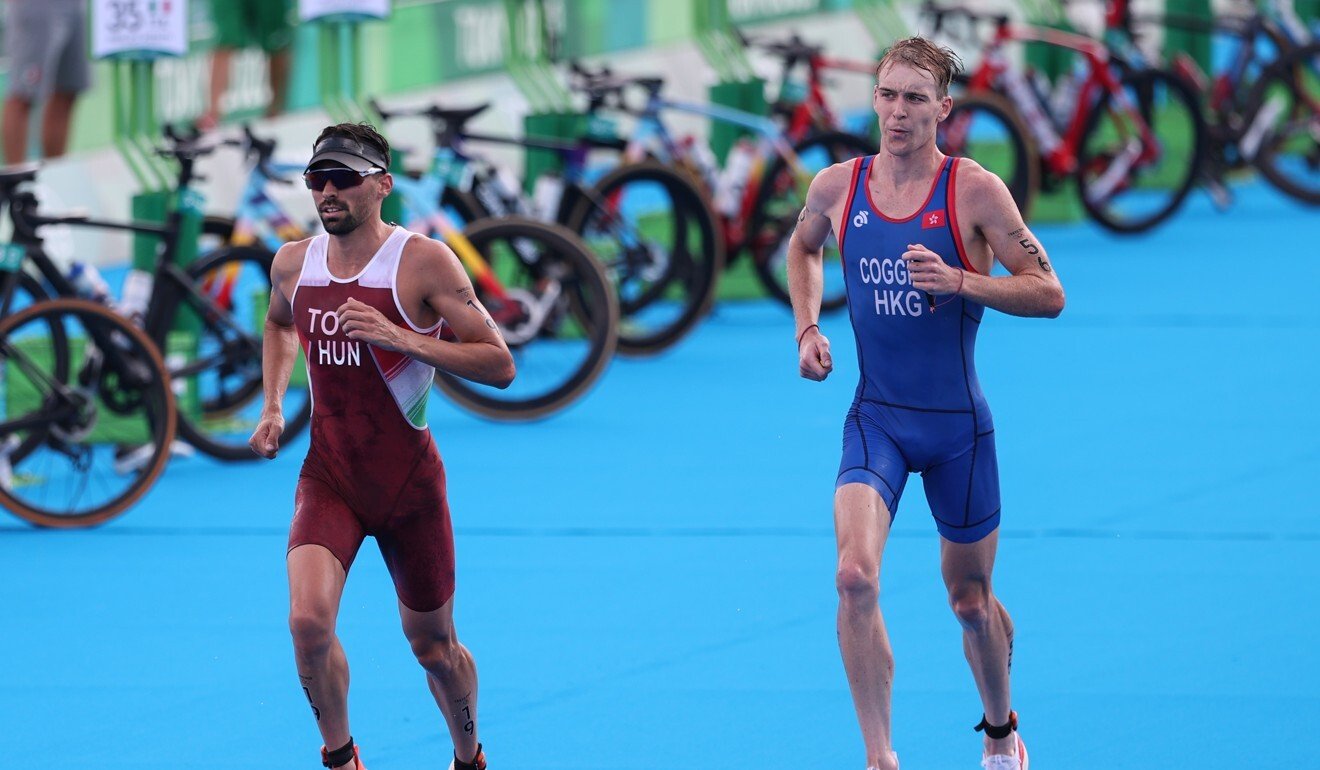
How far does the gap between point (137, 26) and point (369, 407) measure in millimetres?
5943

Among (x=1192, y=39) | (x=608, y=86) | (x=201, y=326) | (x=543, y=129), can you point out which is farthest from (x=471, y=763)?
(x=1192, y=39)

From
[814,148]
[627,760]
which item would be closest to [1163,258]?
[814,148]

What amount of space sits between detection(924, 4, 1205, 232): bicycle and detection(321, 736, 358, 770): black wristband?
35.8 feet

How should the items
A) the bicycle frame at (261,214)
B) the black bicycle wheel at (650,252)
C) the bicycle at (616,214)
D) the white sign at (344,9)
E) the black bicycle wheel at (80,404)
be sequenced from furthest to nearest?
1. the black bicycle wheel at (650,252)
2. the white sign at (344,9)
3. the bicycle at (616,214)
4. the bicycle frame at (261,214)
5. the black bicycle wheel at (80,404)

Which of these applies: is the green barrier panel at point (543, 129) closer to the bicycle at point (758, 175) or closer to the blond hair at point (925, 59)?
the bicycle at point (758, 175)

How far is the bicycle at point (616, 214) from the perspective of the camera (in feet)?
40.7

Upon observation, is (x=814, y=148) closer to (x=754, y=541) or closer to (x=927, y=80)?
(x=754, y=541)

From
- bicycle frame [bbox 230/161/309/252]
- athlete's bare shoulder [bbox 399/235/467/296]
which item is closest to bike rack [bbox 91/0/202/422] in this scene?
bicycle frame [bbox 230/161/309/252]

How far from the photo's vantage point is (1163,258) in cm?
1741

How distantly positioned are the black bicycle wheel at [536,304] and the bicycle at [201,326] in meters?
1.04

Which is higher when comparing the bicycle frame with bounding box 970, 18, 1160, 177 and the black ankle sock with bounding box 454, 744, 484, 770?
the bicycle frame with bounding box 970, 18, 1160, 177

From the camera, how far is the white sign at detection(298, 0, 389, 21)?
12656 millimetres

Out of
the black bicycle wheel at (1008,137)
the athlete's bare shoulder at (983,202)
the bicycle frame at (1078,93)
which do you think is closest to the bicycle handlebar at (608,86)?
the black bicycle wheel at (1008,137)

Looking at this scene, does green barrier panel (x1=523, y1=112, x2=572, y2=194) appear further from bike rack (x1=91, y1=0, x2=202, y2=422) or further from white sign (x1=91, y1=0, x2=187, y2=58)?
white sign (x1=91, y1=0, x2=187, y2=58)
